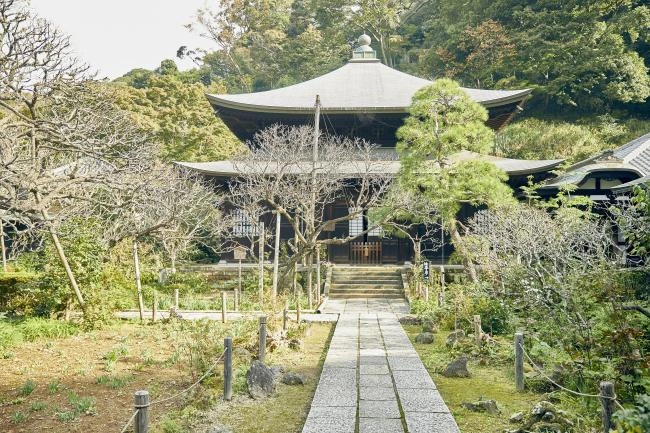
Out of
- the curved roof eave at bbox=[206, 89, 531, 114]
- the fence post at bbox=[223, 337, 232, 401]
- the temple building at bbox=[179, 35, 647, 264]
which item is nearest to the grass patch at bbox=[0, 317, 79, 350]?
the fence post at bbox=[223, 337, 232, 401]

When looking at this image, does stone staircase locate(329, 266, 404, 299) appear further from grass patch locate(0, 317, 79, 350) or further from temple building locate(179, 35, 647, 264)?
grass patch locate(0, 317, 79, 350)

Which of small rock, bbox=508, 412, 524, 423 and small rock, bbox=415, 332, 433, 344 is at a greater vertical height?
small rock, bbox=415, 332, 433, 344

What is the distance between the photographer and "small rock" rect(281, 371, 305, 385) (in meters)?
8.12

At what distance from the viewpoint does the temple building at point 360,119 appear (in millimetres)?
21734

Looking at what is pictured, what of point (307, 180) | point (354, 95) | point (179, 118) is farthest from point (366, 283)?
point (179, 118)

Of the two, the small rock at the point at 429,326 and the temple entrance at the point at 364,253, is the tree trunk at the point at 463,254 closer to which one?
the small rock at the point at 429,326

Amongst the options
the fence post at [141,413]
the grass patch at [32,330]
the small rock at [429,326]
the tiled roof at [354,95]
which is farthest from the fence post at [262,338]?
the tiled roof at [354,95]

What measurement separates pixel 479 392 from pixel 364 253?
1466cm

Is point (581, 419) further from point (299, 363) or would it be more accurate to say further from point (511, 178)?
point (511, 178)

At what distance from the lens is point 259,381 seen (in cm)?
757

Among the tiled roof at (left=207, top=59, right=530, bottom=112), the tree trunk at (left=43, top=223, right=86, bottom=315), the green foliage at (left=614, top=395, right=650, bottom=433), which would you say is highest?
the tiled roof at (left=207, top=59, right=530, bottom=112)

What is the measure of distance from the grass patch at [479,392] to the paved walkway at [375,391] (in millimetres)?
200

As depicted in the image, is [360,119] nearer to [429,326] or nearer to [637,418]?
[429,326]

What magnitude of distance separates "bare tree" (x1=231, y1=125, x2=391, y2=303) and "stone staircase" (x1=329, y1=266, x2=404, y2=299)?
1483 millimetres
